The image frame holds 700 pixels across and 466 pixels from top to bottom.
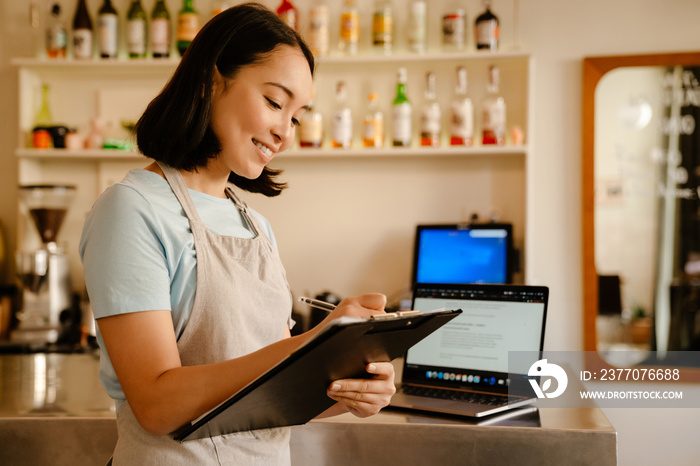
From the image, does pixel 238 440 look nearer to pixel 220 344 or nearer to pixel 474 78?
pixel 220 344

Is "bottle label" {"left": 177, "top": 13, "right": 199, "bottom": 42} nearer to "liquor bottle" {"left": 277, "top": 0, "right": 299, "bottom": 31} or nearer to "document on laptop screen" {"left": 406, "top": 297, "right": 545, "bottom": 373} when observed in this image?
"liquor bottle" {"left": 277, "top": 0, "right": 299, "bottom": 31}

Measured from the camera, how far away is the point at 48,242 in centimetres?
275

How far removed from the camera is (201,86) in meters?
0.96

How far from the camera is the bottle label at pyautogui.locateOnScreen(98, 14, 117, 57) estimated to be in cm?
280

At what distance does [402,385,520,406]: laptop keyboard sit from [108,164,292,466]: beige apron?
496 millimetres

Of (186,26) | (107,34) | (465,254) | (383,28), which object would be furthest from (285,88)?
(107,34)

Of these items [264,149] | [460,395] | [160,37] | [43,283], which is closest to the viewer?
[264,149]

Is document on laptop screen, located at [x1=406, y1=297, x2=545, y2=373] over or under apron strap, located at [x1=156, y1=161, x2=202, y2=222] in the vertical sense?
under

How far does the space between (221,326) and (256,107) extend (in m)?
0.33

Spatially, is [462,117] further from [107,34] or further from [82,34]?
[82,34]

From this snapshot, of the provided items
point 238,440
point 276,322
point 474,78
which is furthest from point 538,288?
point 474,78

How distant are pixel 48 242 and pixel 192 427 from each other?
2.28 m

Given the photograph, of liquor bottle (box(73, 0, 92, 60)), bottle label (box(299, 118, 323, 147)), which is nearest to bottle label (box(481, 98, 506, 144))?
bottle label (box(299, 118, 323, 147))

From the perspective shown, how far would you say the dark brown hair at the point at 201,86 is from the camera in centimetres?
96
